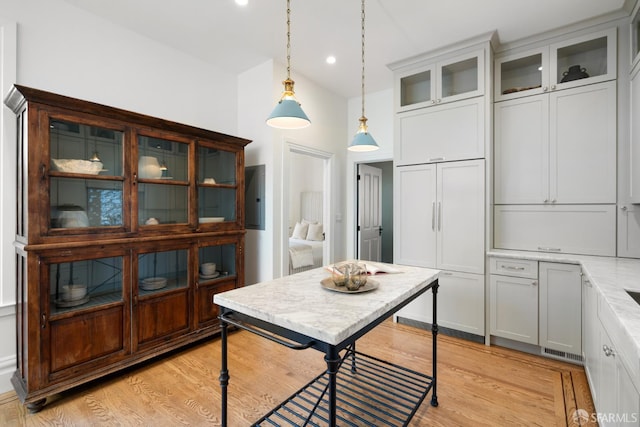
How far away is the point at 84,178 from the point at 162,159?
61 cm

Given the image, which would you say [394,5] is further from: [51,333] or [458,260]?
[51,333]

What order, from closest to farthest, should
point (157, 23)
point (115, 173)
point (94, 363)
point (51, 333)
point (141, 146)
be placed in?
1. point (51, 333)
2. point (94, 363)
3. point (115, 173)
4. point (141, 146)
5. point (157, 23)

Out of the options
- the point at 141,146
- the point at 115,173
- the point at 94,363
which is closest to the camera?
the point at 94,363

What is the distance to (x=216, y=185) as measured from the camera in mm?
3068

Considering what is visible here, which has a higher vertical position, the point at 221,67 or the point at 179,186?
the point at 221,67

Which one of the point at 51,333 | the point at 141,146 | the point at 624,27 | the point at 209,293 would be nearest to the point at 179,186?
the point at 141,146

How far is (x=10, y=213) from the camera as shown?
226 centimetres

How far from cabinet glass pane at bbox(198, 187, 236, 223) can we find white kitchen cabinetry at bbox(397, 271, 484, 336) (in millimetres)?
2355

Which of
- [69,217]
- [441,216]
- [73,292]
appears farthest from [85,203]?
[441,216]

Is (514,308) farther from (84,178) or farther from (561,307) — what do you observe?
(84,178)

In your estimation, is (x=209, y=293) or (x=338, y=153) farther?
(x=338, y=153)

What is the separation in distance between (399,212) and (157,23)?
122 inches

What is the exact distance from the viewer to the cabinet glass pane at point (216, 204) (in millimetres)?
2977

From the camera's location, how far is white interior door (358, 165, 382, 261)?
4836mm
